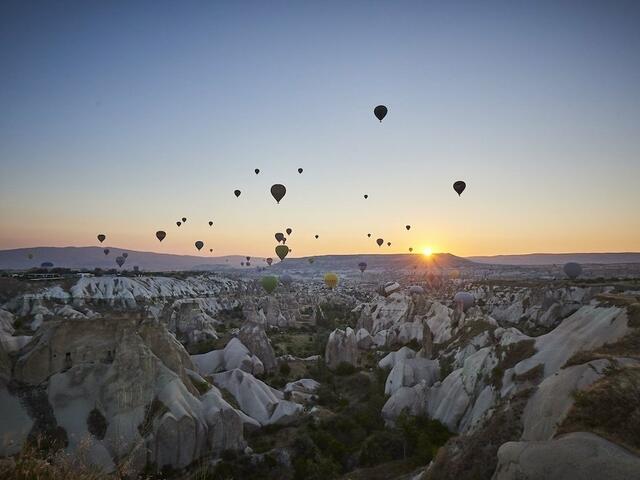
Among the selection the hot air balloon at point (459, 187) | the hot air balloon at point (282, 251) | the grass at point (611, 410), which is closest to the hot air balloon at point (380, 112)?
the hot air balloon at point (459, 187)

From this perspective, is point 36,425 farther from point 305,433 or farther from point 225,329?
point 225,329

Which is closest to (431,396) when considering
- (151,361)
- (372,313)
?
(151,361)

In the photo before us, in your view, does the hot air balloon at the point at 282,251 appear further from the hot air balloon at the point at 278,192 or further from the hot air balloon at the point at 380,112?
the hot air balloon at the point at 380,112

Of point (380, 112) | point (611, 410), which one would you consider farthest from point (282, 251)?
point (611, 410)

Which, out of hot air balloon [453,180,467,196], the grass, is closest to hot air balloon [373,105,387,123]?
hot air balloon [453,180,467,196]

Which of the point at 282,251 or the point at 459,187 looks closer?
the point at 459,187

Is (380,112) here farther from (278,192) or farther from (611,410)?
(611,410)
